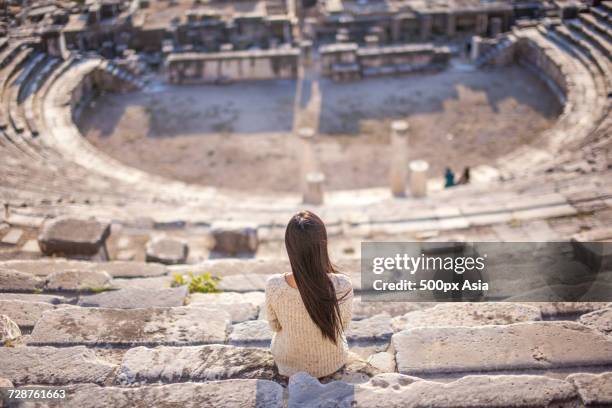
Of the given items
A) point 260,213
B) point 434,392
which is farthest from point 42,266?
point 434,392

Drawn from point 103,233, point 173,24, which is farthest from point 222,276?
point 173,24

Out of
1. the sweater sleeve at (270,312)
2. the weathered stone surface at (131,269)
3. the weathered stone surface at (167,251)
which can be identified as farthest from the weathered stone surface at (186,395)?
the weathered stone surface at (167,251)

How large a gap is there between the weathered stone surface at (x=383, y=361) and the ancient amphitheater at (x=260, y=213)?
0.02 m

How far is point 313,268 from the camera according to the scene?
14.1 feet

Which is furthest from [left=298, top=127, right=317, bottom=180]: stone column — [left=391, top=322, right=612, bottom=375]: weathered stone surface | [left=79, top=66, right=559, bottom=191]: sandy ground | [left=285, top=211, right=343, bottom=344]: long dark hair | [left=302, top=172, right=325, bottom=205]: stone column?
[left=285, top=211, right=343, bottom=344]: long dark hair

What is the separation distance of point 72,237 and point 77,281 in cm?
224

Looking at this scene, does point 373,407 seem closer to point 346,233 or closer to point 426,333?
point 426,333

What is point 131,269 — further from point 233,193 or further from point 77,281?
point 233,193

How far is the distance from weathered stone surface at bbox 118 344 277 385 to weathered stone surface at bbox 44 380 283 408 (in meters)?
0.28

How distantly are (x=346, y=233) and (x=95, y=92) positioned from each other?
42.1 ft

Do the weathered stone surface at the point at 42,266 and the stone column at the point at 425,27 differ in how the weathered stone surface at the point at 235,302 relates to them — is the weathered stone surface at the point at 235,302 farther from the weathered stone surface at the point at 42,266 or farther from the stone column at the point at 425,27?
the stone column at the point at 425,27

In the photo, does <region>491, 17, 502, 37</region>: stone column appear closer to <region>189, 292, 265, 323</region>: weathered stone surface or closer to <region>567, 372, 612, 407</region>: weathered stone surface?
<region>189, 292, 265, 323</region>: weathered stone surface

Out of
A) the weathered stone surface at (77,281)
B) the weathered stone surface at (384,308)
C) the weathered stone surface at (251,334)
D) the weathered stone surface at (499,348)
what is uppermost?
the weathered stone surface at (499,348)

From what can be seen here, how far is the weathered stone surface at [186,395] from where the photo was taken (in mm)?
4238
